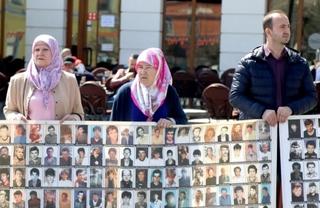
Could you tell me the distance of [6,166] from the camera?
4.78 metres

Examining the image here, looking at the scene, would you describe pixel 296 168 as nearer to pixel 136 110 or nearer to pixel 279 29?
pixel 279 29

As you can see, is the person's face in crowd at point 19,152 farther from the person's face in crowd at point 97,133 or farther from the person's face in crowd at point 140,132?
the person's face in crowd at point 140,132

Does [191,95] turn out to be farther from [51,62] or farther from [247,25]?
[51,62]

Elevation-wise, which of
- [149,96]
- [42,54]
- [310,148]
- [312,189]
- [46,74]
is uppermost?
[42,54]

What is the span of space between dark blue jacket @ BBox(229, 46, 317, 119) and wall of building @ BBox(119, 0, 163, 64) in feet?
37.5

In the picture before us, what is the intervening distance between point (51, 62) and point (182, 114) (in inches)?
36.5

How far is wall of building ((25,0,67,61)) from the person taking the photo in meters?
16.7

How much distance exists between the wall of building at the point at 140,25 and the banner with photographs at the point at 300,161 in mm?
11602

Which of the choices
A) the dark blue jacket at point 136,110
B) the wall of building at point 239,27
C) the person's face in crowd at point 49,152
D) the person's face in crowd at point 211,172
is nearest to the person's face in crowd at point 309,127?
the person's face in crowd at point 211,172

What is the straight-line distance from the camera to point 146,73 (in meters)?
4.96

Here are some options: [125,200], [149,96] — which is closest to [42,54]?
[149,96]

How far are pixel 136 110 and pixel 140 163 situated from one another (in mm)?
398

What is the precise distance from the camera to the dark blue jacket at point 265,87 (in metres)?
4.85

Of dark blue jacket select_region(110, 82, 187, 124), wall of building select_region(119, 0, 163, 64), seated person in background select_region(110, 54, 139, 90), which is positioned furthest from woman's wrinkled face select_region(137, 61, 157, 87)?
wall of building select_region(119, 0, 163, 64)
